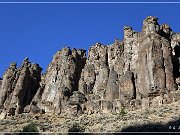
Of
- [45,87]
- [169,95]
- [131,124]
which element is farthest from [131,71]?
[131,124]

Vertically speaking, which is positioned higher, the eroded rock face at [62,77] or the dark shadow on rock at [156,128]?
the eroded rock face at [62,77]

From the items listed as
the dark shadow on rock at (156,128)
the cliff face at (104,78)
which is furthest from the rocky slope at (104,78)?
the dark shadow on rock at (156,128)

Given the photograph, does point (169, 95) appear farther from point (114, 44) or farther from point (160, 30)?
point (114, 44)

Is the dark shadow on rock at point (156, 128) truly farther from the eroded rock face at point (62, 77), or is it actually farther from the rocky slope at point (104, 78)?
the eroded rock face at point (62, 77)

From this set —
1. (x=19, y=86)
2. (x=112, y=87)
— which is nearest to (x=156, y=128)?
(x=112, y=87)

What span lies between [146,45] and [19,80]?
38.0 metres

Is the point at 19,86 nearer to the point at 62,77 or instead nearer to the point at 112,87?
the point at 62,77

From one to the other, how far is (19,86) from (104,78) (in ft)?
74.5

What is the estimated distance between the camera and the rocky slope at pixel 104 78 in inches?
2936

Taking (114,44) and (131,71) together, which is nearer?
(131,71)

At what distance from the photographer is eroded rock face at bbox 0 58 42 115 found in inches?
3777

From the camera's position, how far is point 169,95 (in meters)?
68.6

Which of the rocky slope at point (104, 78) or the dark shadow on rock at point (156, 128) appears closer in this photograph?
the dark shadow on rock at point (156, 128)

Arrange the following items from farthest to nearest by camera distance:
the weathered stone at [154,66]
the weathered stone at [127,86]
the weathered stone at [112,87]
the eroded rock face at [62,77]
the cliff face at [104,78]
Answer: the eroded rock face at [62,77], the weathered stone at [112,87], the weathered stone at [127,86], the cliff face at [104,78], the weathered stone at [154,66]
